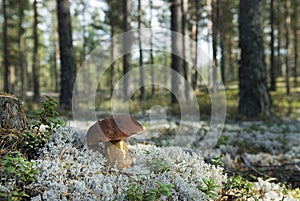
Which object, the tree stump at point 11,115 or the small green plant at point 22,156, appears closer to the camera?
the small green plant at point 22,156

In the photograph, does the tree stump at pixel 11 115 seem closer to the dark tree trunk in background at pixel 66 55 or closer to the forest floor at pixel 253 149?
the forest floor at pixel 253 149

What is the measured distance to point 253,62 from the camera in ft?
40.1

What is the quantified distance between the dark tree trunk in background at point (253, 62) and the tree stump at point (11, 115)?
10.1 meters

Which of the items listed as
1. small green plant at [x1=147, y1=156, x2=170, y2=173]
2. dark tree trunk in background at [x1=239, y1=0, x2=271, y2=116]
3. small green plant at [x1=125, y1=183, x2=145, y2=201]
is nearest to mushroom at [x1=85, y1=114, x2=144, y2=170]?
small green plant at [x1=147, y1=156, x2=170, y2=173]

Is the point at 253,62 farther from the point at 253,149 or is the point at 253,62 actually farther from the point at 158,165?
the point at 158,165

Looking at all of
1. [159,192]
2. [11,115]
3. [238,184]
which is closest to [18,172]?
[11,115]

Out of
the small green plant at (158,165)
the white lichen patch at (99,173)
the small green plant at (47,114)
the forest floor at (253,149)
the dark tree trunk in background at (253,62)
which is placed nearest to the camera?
the white lichen patch at (99,173)

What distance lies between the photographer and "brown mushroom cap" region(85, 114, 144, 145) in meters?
3.17

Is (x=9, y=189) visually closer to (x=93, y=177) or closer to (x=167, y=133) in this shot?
(x=93, y=177)

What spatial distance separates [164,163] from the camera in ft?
10.8

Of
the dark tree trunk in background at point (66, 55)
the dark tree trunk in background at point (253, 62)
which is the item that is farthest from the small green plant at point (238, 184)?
the dark tree trunk in background at point (66, 55)

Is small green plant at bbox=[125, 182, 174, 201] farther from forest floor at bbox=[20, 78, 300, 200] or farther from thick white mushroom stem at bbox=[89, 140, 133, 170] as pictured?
forest floor at bbox=[20, 78, 300, 200]

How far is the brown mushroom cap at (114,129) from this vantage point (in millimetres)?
3166

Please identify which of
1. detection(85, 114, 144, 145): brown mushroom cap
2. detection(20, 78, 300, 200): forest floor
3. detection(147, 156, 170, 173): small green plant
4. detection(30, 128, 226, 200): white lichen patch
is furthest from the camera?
detection(20, 78, 300, 200): forest floor
